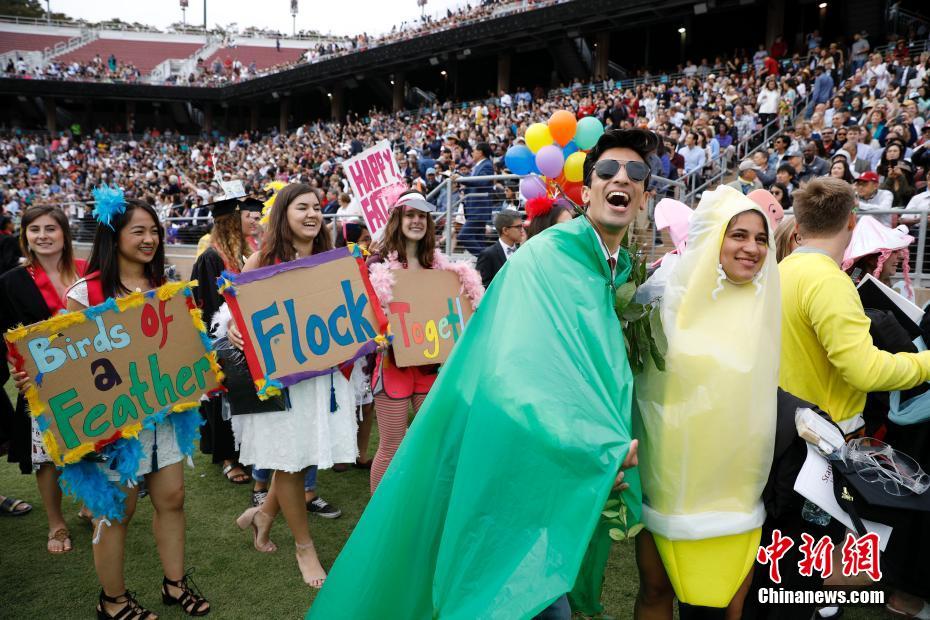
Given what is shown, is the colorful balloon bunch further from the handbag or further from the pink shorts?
the handbag

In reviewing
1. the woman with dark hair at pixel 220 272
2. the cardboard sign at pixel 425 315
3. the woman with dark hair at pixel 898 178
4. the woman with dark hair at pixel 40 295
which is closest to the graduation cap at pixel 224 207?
the woman with dark hair at pixel 220 272

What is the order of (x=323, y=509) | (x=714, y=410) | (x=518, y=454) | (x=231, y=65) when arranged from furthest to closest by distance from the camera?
(x=231, y=65) < (x=323, y=509) < (x=714, y=410) < (x=518, y=454)

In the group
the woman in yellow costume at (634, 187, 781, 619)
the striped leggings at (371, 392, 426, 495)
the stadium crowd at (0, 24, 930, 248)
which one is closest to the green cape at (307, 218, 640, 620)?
the woman in yellow costume at (634, 187, 781, 619)

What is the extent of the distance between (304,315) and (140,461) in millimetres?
992

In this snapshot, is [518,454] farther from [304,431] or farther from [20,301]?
[20,301]

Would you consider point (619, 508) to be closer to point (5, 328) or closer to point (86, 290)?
point (86, 290)

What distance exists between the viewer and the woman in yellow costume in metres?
2.07

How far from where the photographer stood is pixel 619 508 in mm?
1951

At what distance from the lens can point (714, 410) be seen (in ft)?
6.76

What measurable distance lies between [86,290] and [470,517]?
213 centimetres

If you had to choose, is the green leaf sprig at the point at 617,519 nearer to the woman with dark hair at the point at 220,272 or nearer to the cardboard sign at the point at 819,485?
the cardboard sign at the point at 819,485

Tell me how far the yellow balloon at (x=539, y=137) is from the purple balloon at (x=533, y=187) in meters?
0.50

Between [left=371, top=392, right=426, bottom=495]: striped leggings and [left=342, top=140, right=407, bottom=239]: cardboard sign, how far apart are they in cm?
296

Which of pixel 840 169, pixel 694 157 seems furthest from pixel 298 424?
pixel 694 157
